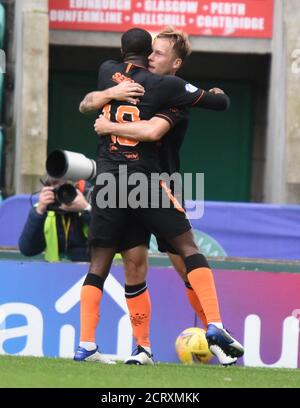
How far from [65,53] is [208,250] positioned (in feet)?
16.2

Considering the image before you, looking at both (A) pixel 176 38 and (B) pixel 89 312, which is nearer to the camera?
(B) pixel 89 312

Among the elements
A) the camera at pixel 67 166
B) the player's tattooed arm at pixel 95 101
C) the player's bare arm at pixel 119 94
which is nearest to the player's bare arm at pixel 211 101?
the player's bare arm at pixel 119 94

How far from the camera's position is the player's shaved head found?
6.88 metres

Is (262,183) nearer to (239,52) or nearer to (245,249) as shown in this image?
(239,52)

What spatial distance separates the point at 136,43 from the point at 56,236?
2.82m

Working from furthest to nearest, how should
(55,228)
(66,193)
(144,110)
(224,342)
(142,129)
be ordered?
(55,228) → (66,193) → (144,110) → (142,129) → (224,342)

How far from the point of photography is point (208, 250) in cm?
1205

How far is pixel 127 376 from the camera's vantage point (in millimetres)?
6105

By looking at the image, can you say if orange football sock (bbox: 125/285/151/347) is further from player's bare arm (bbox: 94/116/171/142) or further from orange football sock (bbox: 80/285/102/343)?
player's bare arm (bbox: 94/116/171/142)

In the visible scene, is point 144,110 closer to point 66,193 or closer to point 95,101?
point 95,101

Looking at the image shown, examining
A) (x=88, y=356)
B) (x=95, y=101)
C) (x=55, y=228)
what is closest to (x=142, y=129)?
(x=95, y=101)

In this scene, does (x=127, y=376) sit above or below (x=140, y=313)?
below

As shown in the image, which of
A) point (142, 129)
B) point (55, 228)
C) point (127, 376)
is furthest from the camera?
point (55, 228)
